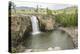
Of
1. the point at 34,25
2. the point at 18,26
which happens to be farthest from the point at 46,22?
the point at 18,26

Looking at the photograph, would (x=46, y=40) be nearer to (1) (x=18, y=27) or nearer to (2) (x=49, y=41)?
(2) (x=49, y=41)

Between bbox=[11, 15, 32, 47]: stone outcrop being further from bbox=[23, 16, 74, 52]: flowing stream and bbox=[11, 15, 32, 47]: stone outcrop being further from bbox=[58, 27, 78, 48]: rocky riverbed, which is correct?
bbox=[58, 27, 78, 48]: rocky riverbed

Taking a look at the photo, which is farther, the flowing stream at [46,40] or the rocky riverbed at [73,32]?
the rocky riverbed at [73,32]

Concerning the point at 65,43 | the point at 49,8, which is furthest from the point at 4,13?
the point at 65,43

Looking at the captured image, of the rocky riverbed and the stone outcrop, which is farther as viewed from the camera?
the rocky riverbed

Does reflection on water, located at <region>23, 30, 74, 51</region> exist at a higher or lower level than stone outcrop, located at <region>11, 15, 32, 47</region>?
lower

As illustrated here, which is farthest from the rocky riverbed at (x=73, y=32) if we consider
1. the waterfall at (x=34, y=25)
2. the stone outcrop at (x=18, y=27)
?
the stone outcrop at (x=18, y=27)

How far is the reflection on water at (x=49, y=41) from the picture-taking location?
1.76m

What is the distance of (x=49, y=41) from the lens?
182 cm

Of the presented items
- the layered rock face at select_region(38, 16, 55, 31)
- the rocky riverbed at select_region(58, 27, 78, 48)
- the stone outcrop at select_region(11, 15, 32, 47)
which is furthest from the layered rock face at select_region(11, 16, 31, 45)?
the rocky riverbed at select_region(58, 27, 78, 48)

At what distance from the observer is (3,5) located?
167 cm

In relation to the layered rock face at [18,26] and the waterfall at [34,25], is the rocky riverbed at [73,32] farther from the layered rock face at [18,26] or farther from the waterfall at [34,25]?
the layered rock face at [18,26]

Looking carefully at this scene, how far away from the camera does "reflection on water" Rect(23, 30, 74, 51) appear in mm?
1758

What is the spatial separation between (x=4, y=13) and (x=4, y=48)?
379 mm
